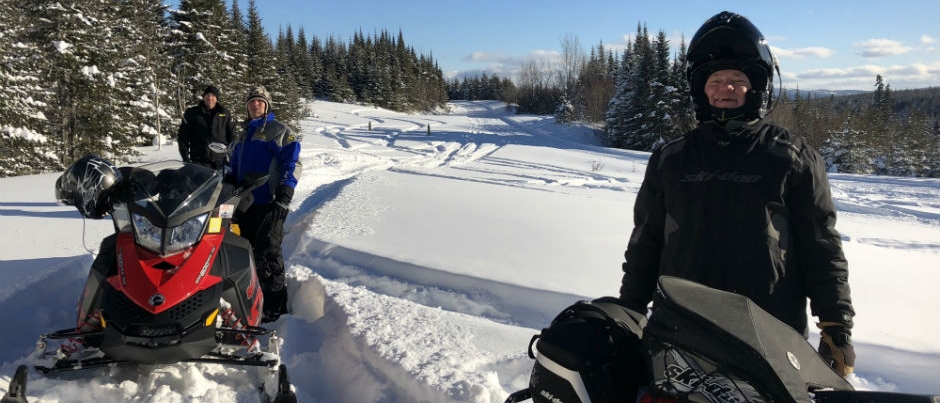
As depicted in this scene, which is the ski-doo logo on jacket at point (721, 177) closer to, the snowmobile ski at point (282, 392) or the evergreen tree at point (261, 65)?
the snowmobile ski at point (282, 392)

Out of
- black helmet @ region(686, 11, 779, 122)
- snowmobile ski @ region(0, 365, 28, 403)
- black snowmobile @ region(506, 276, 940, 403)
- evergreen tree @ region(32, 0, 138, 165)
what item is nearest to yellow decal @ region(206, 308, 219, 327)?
snowmobile ski @ region(0, 365, 28, 403)

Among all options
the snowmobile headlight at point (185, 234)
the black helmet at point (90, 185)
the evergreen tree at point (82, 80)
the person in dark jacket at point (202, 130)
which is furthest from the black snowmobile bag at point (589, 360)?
the evergreen tree at point (82, 80)

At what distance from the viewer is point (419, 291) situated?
4.26 meters

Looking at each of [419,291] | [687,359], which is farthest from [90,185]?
[687,359]

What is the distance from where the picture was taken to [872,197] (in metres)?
12.5

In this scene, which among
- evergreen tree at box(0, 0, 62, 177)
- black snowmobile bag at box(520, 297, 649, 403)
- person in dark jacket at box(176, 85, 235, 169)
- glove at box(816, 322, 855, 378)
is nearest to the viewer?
black snowmobile bag at box(520, 297, 649, 403)

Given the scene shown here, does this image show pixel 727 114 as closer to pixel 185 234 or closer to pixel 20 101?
pixel 185 234

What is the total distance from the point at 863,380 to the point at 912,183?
51.7 feet

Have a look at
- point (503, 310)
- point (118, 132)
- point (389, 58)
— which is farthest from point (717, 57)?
point (389, 58)

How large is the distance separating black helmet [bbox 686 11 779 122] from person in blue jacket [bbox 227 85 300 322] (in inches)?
125

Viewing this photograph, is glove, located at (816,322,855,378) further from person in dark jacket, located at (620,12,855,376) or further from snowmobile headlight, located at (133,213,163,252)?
snowmobile headlight, located at (133,213,163,252)

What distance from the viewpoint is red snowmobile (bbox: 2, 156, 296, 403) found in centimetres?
244

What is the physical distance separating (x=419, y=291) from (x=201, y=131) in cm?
428

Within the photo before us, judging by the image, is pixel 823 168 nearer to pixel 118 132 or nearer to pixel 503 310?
pixel 503 310
